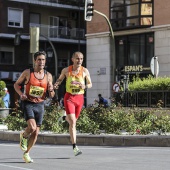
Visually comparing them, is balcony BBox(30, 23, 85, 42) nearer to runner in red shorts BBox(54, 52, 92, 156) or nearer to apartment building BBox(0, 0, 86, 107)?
apartment building BBox(0, 0, 86, 107)

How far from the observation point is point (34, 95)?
9.33 metres

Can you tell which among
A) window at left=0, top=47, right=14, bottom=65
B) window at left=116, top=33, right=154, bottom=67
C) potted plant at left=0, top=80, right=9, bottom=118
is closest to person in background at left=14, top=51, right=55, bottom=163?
potted plant at left=0, top=80, right=9, bottom=118

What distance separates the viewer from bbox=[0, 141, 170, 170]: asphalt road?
28.6 feet

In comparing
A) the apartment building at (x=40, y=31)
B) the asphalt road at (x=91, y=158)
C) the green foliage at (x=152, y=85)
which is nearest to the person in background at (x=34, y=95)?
the asphalt road at (x=91, y=158)

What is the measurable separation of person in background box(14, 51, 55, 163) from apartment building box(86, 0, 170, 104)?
89.4ft

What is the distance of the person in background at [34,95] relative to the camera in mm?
9283

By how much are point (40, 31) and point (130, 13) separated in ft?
39.8

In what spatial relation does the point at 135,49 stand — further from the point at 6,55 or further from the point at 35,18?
the point at 35,18

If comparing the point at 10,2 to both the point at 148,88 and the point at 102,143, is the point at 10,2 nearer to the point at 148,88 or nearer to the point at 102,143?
the point at 148,88

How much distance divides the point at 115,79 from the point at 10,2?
13420 mm

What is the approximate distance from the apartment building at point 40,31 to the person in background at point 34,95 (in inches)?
1380

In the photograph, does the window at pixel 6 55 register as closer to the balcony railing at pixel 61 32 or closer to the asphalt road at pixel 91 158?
the balcony railing at pixel 61 32

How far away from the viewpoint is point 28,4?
47812mm

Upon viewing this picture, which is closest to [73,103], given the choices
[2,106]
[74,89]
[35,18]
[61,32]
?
[74,89]
